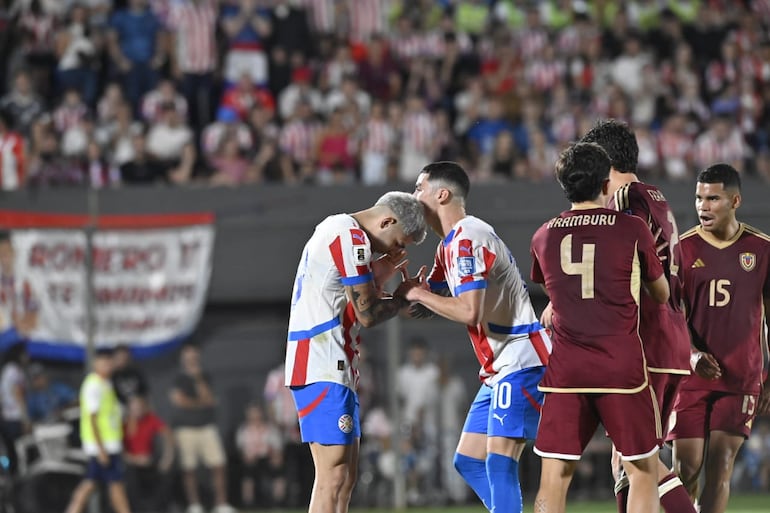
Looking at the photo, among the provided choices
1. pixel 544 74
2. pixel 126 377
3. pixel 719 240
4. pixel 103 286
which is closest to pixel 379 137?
pixel 544 74

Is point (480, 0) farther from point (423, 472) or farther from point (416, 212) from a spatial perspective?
point (416, 212)

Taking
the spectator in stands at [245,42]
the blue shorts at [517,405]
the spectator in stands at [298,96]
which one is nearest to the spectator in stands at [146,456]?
the spectator in stands at [298,96]

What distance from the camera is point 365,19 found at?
19062mm

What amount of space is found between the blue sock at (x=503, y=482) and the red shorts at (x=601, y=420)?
61 centimetres

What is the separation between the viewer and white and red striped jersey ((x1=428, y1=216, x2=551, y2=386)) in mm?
7316

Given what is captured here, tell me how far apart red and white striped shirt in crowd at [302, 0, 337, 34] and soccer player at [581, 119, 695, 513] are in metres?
12.0

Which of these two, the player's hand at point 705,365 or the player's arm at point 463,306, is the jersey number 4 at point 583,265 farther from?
the player's hand at point 705,365

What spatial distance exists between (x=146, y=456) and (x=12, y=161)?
4.30 m

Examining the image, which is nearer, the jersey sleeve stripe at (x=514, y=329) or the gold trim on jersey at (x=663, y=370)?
the gold trim on jersey at (x=663, y=370)

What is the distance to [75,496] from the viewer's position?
513 inches

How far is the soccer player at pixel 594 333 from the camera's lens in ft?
21.7

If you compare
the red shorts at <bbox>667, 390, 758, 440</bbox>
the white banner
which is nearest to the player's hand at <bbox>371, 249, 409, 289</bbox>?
the red shorts at <bbox>667, 390, 758, 440</bbox>

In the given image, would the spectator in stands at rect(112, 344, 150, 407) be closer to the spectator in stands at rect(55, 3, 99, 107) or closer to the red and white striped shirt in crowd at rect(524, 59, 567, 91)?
the spectator in stands at rect(55, 3, 99, 107)

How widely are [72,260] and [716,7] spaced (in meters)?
11.2
